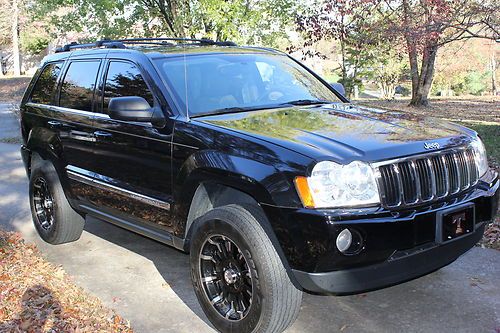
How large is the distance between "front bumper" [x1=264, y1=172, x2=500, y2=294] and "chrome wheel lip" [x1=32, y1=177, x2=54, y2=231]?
3.14m

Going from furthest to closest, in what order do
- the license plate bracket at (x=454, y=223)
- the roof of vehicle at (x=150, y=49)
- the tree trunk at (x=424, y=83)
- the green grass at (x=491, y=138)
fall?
1. the tree trunk at (x=424, y=83)
2. the green grass at (x=491, y=138)
3. the roof of vehicle at (x=150, y=49)
4. the license plate bracket at (x=454, y=223)

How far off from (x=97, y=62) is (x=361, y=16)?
10236 mm

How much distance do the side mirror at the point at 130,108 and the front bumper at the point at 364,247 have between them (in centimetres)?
132

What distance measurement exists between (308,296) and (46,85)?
3.43 m

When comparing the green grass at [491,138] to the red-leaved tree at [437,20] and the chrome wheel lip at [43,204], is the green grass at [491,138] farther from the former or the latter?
the chrome wheel lip at [43,204]

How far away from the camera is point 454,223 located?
132 inches

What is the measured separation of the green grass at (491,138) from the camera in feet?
27.2

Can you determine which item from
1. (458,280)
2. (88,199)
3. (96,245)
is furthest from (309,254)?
(96,245)

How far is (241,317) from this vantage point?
11.4 feet

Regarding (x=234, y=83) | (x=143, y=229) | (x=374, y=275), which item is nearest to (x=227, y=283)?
(x=374, y=275)

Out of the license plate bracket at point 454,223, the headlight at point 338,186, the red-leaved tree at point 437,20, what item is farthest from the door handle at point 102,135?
the red-leaved tree at point 437,20

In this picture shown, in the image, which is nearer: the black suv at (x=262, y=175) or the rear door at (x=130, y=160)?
the black suv at (x=262, y=175)

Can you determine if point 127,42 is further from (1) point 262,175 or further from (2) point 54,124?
(1) point 262,175

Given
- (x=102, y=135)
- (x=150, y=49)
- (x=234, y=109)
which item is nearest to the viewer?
(x=234, y=109)
